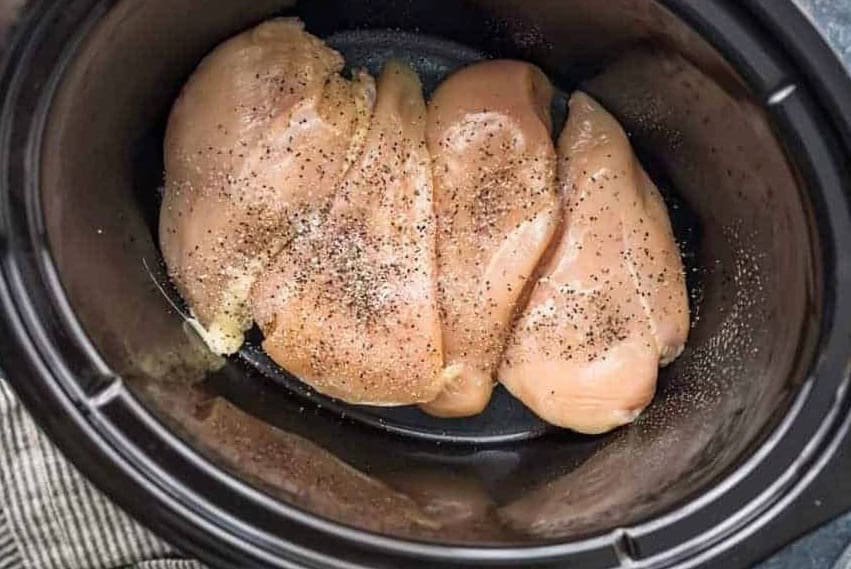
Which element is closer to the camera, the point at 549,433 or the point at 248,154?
the point at 248,154

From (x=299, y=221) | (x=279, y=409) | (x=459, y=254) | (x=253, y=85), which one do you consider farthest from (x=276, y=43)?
(x=279, y=409)

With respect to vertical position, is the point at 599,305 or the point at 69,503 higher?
the point at 599,305

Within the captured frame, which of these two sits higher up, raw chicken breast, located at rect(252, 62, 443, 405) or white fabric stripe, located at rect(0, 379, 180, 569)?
raw chicken breast, located at rect(252, 62, 443, 405)

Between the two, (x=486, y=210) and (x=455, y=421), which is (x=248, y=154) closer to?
(x=486, y=210)

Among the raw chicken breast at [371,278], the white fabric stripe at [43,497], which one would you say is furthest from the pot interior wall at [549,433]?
the white fabric stripe at [43,497]

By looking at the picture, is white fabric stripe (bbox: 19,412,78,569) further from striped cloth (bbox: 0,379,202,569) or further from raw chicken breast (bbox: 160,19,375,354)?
raw chicken breast (bbox: 160,19,375,354)

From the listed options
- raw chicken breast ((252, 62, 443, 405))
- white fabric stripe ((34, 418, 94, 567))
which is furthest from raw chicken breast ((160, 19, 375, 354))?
white fabric stripe ((34, 418, 94, 567))

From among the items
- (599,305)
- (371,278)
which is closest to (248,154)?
(371,278)
